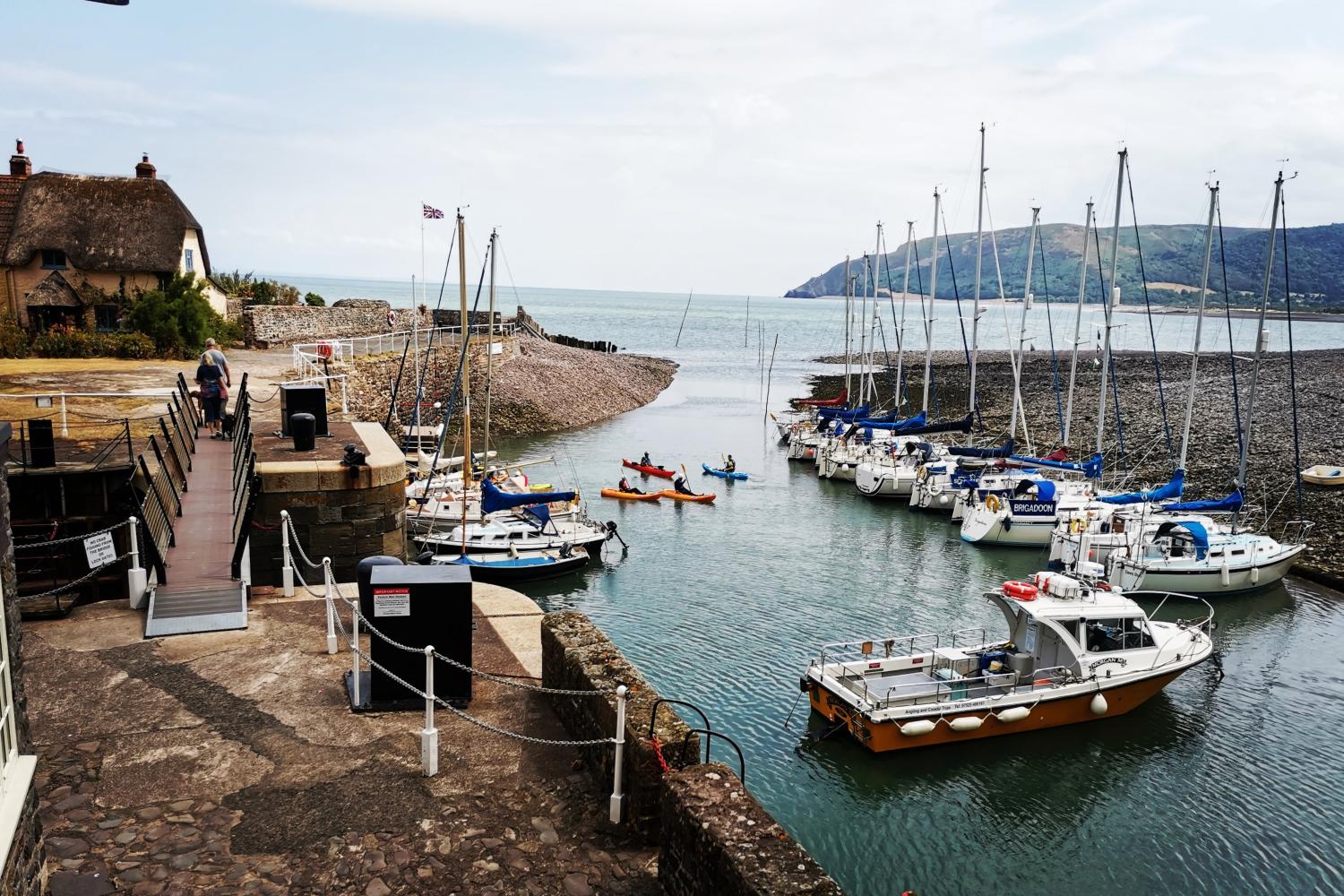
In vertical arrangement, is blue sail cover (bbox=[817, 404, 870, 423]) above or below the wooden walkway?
below

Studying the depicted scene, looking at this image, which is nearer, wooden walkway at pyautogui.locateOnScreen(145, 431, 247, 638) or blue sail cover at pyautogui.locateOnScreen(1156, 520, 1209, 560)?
wooden walkway at pyautogui.locateOnScreen(145, 431, 247, 638)

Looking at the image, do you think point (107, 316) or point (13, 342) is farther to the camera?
point (107, 316)

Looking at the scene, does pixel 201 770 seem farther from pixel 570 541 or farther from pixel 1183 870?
pixel 570 541

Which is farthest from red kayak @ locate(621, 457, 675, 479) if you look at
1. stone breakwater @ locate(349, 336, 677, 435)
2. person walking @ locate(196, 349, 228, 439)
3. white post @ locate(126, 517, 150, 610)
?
white post @ locate(126, 517, 150, 610)

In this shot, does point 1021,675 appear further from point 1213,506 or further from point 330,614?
point 1213,506

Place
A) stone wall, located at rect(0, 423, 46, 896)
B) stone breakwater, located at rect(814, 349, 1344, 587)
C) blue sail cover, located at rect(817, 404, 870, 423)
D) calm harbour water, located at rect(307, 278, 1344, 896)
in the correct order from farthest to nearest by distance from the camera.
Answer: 1. blue sail cover, located at rect(817, 404, 870, 423)
2. stone breakwater, located at rect(814, 349, 1344, 587)
3. calm harbour water, located at rect(307, 278, 1344, 896)
4. stone wall, located at rect(0, 423, 46, 896)

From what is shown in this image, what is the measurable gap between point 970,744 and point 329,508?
41.4ft

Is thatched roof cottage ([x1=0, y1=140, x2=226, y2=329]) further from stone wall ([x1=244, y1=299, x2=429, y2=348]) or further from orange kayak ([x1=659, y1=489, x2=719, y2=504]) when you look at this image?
orange kayak ([x1=659, y1=489, x2=719, y2=504])

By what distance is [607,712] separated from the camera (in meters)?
8.31

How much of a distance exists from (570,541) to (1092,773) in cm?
1520

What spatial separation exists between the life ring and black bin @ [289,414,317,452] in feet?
46.1

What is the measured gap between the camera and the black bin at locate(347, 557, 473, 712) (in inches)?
367

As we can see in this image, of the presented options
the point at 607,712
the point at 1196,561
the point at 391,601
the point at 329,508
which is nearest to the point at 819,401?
the point at 1196,561

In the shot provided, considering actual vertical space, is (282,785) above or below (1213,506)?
above
